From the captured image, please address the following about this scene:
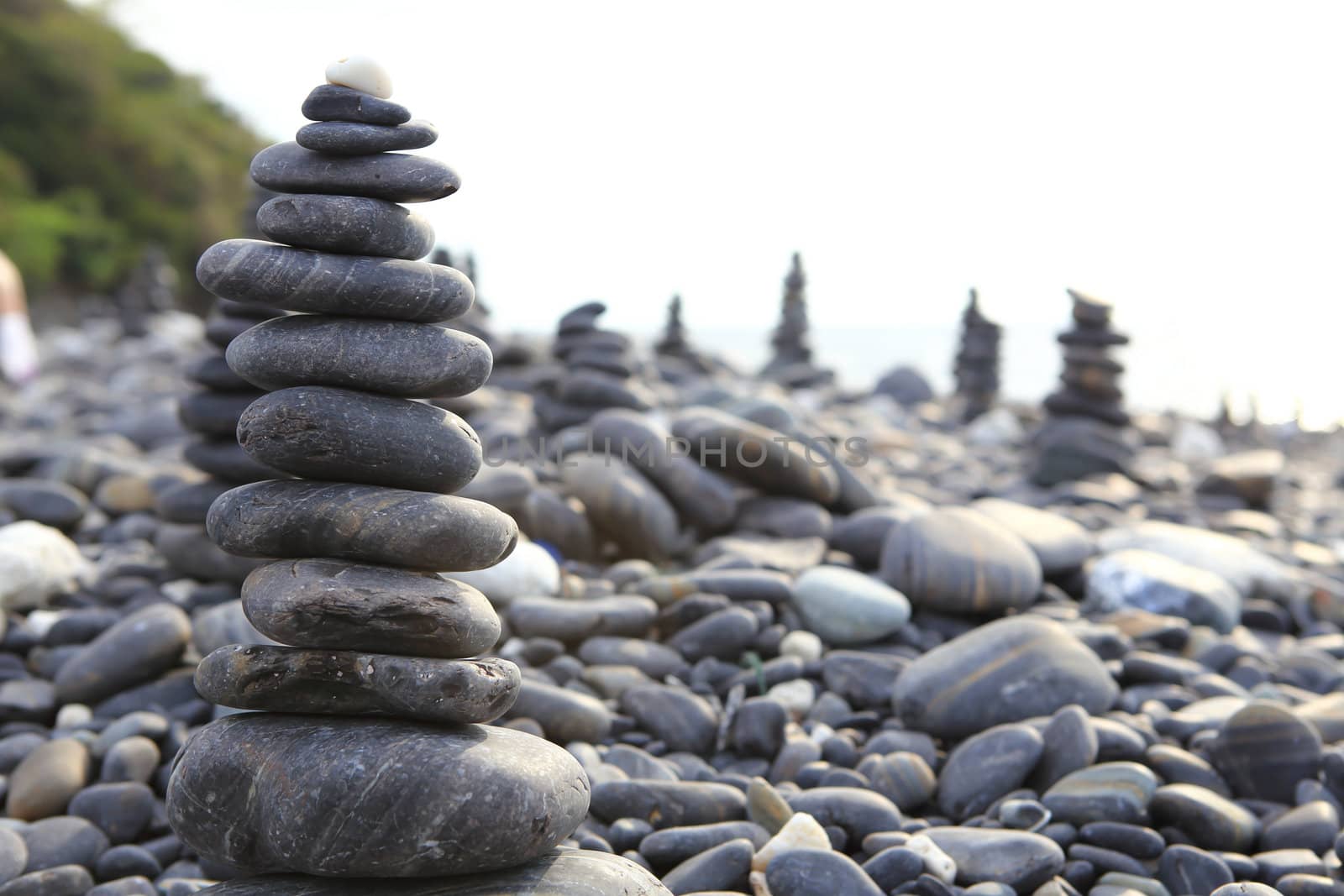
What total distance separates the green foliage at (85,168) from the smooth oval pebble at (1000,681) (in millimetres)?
33933

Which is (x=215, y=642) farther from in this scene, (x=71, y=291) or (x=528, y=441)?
(x=71, y=291)

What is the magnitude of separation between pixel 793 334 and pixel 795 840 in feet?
55.0

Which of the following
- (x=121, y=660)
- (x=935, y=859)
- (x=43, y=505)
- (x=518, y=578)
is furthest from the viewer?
(x=43, y=505)

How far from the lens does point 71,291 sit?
34156 millimetres

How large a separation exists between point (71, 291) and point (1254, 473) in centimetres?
3501

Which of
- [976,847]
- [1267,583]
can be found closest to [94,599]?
[976,847]

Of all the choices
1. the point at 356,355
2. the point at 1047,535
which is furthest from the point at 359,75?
the point at 1047,535

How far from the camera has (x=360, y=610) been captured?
305 centimetres

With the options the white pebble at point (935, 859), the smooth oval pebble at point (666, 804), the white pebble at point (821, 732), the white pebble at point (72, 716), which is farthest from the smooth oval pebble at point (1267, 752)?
the white pebble at point (72, 716)

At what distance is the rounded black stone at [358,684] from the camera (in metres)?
3.04

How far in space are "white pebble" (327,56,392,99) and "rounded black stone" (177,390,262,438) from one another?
3.19m

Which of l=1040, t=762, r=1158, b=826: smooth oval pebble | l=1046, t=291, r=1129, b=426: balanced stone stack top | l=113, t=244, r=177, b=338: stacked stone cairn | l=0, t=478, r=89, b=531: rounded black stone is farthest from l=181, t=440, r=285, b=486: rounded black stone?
l=113, t=244, r=177, b=338: stacked stone cairn

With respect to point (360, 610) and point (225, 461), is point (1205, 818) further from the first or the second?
point (225, 461)

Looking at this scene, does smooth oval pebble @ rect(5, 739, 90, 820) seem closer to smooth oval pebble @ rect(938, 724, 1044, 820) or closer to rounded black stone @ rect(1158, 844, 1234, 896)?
smooth oval pebble @ rect(938, 724, 1044, 820)
